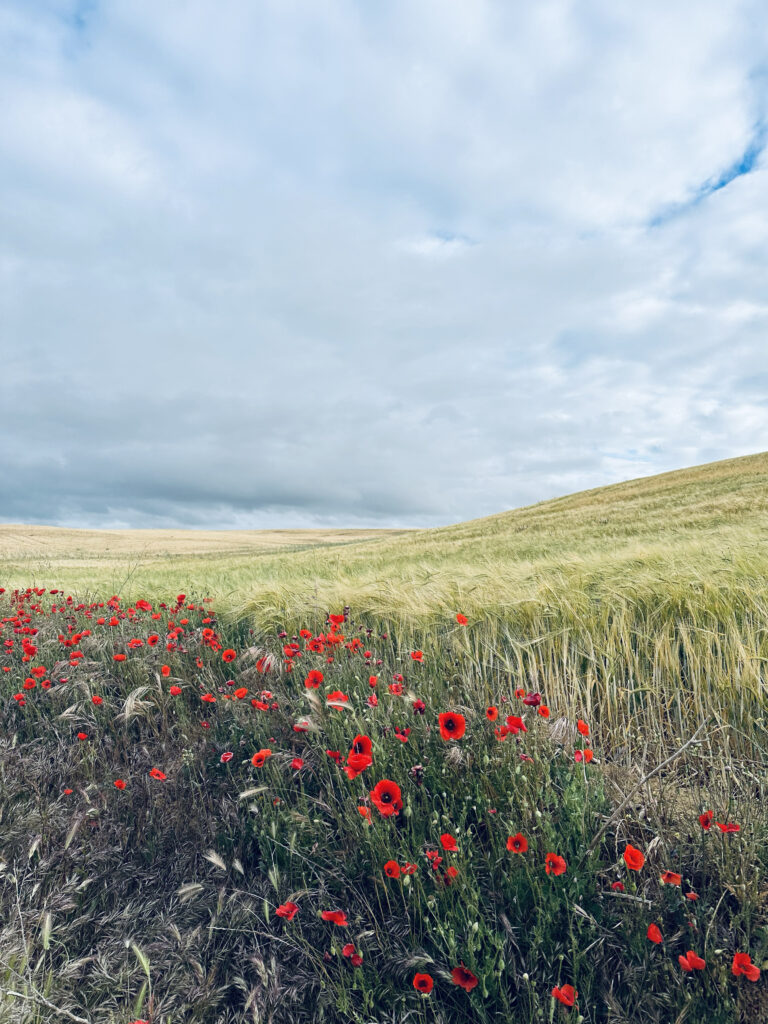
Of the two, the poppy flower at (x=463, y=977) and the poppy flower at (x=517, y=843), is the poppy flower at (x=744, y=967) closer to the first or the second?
the poppy flower at (x=517, y=843)

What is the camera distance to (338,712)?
2674mm

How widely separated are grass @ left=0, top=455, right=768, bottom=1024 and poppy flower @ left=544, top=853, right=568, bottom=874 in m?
0.11

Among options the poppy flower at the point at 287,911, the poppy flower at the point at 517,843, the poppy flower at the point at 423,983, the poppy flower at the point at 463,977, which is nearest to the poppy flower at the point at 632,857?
the poppy flower at the point at 517,843

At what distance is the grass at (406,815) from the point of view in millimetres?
1767

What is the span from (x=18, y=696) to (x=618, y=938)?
12.5ft

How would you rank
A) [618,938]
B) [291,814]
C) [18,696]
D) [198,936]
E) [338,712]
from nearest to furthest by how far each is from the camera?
[618,938] → [198,936] → [291,814] → [338,712] → [18,696]

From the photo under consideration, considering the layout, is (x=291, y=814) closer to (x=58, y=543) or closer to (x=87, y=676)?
(x=87, y=676)

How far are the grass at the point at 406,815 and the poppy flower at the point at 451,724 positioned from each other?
0.30m

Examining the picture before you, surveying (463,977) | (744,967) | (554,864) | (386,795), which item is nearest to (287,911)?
(386,795)

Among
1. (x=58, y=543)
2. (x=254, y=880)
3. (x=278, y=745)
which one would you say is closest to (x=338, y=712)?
(x=278, y=745)

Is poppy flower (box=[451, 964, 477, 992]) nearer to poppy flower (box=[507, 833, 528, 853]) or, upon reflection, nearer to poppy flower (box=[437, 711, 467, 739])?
poppy flower (box=[507, 833, 528, 853])

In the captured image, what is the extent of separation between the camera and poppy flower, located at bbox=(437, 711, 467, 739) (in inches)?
81.9

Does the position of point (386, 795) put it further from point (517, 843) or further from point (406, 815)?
point (517, 843)

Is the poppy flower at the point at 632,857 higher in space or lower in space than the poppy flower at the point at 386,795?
lower
